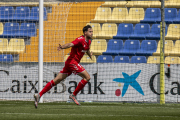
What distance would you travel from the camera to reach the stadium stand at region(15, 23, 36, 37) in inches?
464

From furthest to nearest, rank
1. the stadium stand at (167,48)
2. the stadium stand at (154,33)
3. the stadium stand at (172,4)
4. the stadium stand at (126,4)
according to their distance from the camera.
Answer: the stadium stand at (126,4)
the stadium stand at (172,4)
the stadium stand at (154,33)
the stadium stand at (167,48)

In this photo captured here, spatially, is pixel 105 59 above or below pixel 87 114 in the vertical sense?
above

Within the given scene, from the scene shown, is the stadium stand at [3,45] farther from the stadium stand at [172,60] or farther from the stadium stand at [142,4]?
the stadium stand at [172,60]

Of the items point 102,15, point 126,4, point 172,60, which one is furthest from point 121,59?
point 126,4

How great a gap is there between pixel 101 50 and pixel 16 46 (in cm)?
327

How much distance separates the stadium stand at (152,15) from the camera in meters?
12.5

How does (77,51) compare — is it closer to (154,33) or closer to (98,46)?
(98,46)

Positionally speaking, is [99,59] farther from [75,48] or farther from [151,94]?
[75,48]

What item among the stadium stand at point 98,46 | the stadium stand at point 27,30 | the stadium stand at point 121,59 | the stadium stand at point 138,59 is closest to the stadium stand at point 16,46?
the stadium stand at point 27,30

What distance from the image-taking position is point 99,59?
11531 mm

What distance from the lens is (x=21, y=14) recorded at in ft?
41.3

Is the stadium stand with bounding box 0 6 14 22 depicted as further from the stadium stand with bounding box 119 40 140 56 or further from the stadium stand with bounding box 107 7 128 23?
the stadium stand with bounding box 119 40 140 56

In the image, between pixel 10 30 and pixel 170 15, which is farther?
pixel 170 15

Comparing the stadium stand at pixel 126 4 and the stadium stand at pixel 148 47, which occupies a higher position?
the stadium stand at pixel 126 4
